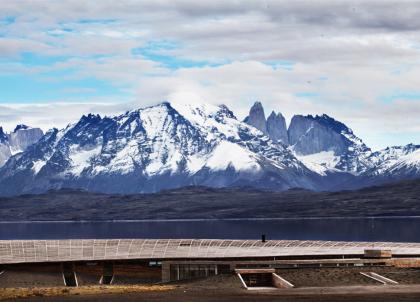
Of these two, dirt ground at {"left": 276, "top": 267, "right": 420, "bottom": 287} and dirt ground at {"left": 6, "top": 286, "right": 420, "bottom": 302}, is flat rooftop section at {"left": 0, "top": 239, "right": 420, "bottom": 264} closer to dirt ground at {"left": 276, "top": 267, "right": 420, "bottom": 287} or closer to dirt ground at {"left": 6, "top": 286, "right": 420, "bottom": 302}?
dirt ground at {"left": 276, "top": 267, "right": 420, "bottom": 287}

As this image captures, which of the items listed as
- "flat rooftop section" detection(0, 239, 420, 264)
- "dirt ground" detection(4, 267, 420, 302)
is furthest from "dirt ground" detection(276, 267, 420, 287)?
"flat rooftop section" detection(0, 239, 420, 264)

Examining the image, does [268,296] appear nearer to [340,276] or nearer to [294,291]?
[294,291]

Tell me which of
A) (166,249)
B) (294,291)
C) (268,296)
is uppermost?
(166,249)

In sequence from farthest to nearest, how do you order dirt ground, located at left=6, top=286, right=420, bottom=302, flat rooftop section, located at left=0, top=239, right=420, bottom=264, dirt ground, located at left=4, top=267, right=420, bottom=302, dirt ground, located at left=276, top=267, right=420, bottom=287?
1. flat rooftop section, located at left=0, top=239, right=420, bottom=264
2. dirt ground, located at left=276, top=267, right=420, bottom=287
3. dirt ground, located at left=4, top=267, right=420, bottom=302
4. dirt ground, located at left=6, top=286, right=420, bottom=302

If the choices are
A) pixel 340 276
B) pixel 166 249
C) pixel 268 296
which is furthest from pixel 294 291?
pixel 166 249

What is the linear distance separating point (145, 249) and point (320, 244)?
3028cm

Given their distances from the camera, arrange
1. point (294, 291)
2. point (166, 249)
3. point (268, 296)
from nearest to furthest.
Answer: point (268, 296)
point (294, 291)
point (166, 249)

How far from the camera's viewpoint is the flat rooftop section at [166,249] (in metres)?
161

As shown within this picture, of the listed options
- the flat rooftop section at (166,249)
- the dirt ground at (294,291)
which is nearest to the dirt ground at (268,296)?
the dirt ground at (294,291)

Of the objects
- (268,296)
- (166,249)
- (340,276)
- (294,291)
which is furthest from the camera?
(166,249)

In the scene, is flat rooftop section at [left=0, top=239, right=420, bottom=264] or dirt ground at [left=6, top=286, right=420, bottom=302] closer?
dirt ground at [left=6, top=286, right=420, bottom=302]

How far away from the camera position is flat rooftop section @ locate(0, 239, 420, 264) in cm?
16100

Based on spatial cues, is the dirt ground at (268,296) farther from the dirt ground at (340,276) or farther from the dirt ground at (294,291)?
the dirt ground at (340,276)

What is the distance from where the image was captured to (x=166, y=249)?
177 m
